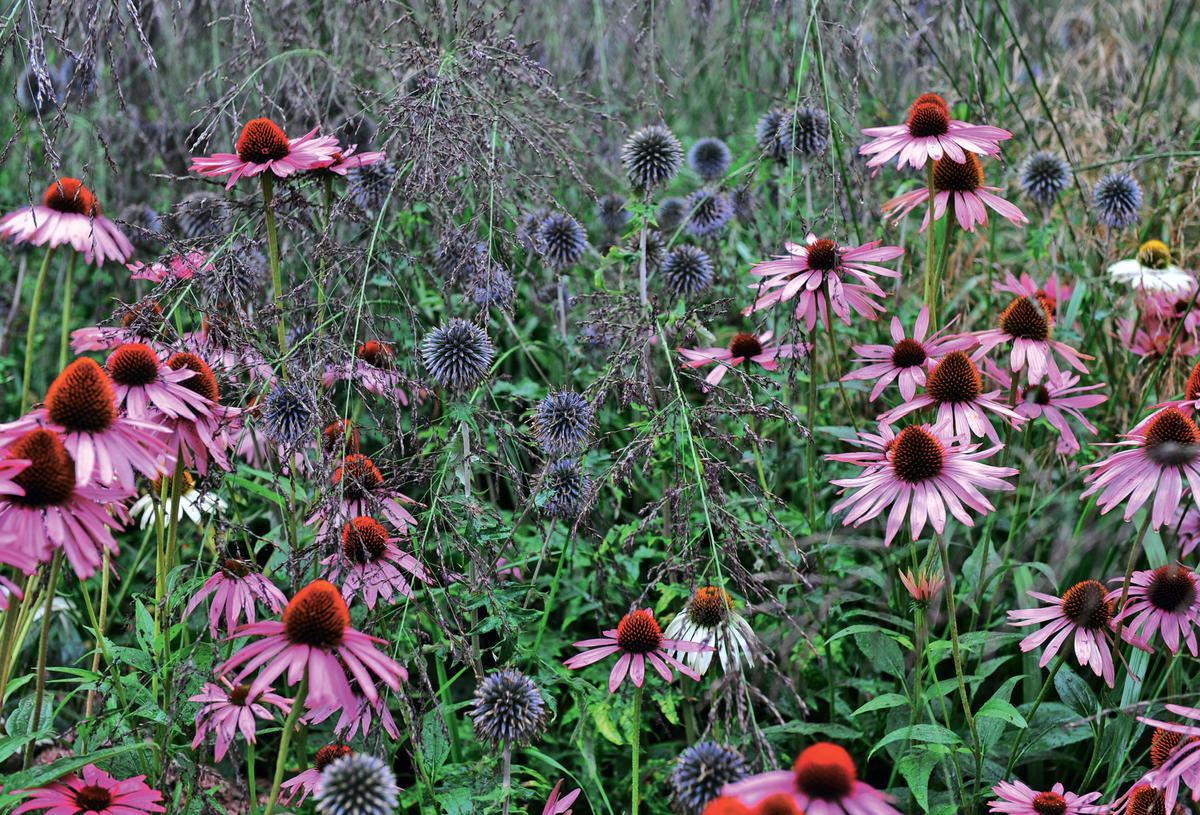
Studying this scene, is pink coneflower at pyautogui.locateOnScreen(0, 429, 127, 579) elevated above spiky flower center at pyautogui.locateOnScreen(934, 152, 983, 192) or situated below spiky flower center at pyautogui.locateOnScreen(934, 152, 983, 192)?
below

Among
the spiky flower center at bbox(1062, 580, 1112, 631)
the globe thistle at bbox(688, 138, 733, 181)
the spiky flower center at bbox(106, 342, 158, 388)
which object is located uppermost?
the globe thistle at bbox(688, 138, 733, 181)

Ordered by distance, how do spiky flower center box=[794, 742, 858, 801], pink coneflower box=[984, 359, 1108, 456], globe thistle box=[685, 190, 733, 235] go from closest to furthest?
spiky flower center box=[794, 742, 858, 801] < pink coneflower box=[984, 359, 1108, 456] < globe thistle box=[685, 190, 733, 235]

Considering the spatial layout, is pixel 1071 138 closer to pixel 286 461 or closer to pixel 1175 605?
pixel 1175 605

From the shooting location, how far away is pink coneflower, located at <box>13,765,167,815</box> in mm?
1313

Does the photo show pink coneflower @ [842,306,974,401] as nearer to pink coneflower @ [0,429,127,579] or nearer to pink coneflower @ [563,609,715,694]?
pink coneflower @ [563,609,715,694]

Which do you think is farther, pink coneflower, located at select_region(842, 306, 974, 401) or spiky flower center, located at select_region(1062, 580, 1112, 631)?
pink coneflower, located at select_region(842, 306, 974, 401)

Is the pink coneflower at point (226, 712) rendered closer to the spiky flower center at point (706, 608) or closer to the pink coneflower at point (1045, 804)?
the spiky flower center at point (706, 608)

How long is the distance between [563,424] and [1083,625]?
3.11ft

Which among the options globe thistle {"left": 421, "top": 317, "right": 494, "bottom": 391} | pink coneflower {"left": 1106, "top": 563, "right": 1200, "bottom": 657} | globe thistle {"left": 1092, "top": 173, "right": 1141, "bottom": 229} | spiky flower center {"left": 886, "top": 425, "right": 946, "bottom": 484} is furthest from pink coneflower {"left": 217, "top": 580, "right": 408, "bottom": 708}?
globe thistle {"left": 1092, "top": 173, "right": 1141, "bottom": 229}

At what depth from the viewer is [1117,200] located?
267 centimetres

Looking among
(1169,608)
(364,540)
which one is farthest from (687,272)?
(1169,608)

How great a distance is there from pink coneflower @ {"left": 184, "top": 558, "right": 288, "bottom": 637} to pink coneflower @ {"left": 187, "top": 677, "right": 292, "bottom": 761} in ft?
0.35

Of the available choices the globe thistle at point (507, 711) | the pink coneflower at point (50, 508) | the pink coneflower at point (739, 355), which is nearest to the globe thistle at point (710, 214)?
the pink coneflower at point (739, 355)

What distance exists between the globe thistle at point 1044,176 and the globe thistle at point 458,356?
1795mm
